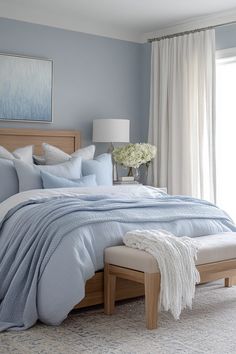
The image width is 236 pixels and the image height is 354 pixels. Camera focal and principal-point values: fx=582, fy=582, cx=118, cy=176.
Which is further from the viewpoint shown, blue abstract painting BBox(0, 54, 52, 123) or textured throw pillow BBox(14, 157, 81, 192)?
blue abstract painting BBox(0, 54, 52, 123)

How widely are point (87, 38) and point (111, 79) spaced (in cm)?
55

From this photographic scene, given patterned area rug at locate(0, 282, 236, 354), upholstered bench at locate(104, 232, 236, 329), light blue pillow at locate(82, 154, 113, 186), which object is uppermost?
light blue pillow at locate(82, 154, 113, 186)

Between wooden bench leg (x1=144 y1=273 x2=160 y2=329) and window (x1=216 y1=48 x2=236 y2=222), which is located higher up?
window (x1=216 y1=48 x2=236 y2=222)

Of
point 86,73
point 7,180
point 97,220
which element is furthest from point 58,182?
point 86,73

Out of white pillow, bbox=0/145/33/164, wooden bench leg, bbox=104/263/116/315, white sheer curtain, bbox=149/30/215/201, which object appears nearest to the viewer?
wooden bench leg, bbox=104/263/116/315

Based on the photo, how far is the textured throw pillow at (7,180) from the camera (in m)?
4.91

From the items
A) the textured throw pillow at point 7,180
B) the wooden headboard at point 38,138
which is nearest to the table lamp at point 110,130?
the wooden headboard at point 38,138

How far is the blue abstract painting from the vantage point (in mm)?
5758

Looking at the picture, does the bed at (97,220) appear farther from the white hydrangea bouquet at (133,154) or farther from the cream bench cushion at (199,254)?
the white hydrangea bouquet at (133,154)

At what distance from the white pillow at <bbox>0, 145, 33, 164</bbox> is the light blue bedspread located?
988 mm

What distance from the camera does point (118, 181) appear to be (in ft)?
20.7

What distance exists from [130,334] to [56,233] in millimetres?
822

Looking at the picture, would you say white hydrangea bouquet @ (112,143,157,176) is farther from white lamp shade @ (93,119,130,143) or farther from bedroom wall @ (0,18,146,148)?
bedroom wall @ (0,18,146,148)

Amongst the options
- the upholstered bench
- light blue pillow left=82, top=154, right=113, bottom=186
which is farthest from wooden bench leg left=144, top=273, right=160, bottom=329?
light blue pillow left=82, top=154, right=113, bottom=186
